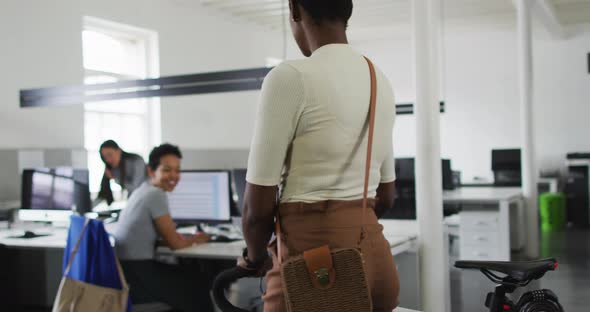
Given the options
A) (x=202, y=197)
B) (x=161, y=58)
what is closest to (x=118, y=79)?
(x=161, y=58)

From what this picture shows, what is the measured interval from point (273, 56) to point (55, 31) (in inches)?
174

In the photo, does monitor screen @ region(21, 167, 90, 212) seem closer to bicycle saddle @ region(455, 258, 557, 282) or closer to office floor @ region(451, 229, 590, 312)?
office floor @ region(451, 229, 590, 312)

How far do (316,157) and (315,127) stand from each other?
6 centimetres

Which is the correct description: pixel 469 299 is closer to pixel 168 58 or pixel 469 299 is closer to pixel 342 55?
pixel 342 55

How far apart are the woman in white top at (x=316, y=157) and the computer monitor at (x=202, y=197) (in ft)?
9.53

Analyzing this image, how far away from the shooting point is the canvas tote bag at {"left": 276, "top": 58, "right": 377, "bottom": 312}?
1.24 meters

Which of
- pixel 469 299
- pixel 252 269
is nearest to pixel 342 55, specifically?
pixel 252 269

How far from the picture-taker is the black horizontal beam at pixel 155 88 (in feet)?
13.9

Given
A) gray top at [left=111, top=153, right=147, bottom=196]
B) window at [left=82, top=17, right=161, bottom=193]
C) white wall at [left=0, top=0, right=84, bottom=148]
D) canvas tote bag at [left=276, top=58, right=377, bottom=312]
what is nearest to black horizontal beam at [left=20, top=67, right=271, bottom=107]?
gray top at [left=111, top=153, right=147, bottom=196]

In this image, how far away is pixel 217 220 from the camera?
426 cm

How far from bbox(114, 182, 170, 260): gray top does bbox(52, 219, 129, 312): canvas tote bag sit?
45 centimetres

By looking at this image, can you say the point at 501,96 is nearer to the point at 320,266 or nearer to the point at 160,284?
the point at 160,284

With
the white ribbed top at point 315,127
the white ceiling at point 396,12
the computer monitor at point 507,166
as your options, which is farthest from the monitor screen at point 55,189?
the computer monitor at point 507,166

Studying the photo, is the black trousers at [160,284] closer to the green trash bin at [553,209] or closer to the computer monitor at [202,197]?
the computer monitor at [202,197]
